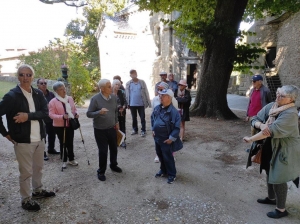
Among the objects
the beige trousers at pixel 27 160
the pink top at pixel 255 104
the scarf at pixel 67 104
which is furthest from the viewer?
the pink top at pixel 255 104

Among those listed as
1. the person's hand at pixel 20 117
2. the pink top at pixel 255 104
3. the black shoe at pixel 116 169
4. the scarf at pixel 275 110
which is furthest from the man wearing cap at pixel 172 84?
the person's hand at pixel 20 117

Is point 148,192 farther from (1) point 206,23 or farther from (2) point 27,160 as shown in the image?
(1) point 206,23

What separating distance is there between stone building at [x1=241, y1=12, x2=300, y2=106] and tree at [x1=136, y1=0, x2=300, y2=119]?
20.9ft

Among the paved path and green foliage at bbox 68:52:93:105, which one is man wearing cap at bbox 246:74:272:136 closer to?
the paved path

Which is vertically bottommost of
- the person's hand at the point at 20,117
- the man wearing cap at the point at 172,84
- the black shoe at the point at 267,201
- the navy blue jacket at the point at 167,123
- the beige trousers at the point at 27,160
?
the black shoe at the point at 267,201

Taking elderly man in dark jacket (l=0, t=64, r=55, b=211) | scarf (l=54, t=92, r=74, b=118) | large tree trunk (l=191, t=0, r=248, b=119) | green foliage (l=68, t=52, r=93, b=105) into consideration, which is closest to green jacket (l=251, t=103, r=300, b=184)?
elderly man in dark jacket (l=0, t=64, r=55, b=211)

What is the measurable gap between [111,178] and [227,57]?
680 centimetres

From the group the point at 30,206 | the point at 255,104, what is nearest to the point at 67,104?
the point at 30,206

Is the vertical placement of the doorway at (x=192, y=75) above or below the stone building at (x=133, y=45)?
below

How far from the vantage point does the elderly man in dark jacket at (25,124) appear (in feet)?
9.41

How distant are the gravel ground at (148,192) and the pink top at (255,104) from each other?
3.27 feet

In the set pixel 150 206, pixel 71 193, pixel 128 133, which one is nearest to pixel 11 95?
pixel 71 193

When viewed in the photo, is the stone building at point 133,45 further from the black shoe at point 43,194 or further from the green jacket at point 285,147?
the green jacket at point 285,147

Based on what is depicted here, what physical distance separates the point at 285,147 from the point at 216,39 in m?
6.70
